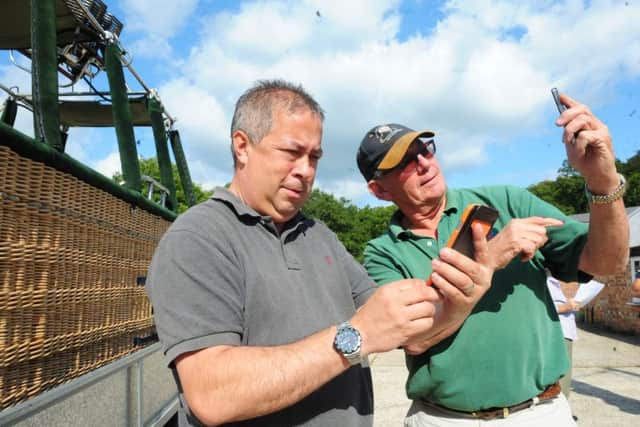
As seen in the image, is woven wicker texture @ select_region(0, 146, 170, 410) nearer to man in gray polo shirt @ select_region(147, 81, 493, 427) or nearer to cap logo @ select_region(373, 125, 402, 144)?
man in gray polo shirt @ select_region(147, 81, 493, 427)

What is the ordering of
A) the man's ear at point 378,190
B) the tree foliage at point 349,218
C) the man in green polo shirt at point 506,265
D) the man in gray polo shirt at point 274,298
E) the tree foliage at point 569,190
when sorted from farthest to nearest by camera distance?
1. the tree foliage at point 569,190
2. the tree foliage at point 349,218
3. the man's ear at point 378,190
4. the man in green polo shirt at point 506,265
5. the man in gray polo shirt at point 274,298

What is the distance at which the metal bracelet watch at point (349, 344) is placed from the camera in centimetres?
140

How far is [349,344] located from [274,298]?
1.07ft

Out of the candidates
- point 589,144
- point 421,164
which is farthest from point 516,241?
point 421,164

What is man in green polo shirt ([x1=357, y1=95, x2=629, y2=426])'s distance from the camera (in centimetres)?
197

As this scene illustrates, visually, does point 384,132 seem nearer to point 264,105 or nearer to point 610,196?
point 264,105

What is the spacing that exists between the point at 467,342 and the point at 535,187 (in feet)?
205

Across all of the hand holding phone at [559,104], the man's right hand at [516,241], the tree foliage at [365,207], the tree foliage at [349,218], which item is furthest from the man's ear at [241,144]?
the tree foliage at [349,218]

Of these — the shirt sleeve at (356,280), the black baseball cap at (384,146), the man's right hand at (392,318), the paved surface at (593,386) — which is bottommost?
the paved surface at (593,386)

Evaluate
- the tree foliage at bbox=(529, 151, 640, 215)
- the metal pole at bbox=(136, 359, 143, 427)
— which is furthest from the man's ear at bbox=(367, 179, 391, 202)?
the tree foliage at bbox=(529, 151, 640, 215)

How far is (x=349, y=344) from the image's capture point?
1408 millimetres

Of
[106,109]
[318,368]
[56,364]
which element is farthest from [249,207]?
[106,109]

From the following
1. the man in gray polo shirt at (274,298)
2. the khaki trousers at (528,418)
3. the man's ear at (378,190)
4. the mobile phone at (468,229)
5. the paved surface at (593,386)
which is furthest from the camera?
the paved surface at (593,386)

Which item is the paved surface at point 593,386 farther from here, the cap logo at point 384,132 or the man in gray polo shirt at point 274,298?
the man in gray polo shirt at point 274,298
